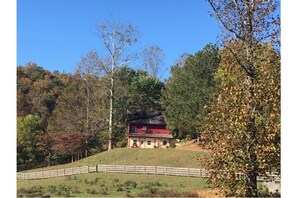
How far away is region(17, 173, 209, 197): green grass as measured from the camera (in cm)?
797

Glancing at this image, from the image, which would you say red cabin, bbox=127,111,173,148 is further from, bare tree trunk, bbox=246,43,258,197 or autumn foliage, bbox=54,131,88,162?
bare tree trunk, bbox=246,43,258,197

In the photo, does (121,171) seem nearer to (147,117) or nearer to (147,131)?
(147,131)

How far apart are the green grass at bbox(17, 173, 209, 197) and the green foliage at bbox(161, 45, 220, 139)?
3.70 metres

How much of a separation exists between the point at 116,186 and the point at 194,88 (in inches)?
240

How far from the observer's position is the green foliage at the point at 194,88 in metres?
14.0

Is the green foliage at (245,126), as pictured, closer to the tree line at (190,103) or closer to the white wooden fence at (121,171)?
the tree line at (190,103)

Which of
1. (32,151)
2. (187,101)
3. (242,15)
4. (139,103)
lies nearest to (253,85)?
(242,15)

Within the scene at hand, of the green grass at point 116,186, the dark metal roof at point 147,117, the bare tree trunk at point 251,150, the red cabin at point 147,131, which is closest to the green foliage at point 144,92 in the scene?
the dark metal roof at point 147,117

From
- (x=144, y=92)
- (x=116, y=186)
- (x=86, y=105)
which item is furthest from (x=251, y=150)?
(x=144, y=92)

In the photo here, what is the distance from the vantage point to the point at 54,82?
19969mm

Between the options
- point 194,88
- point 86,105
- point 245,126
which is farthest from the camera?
point 86,105

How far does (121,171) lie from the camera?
38.5 feet
